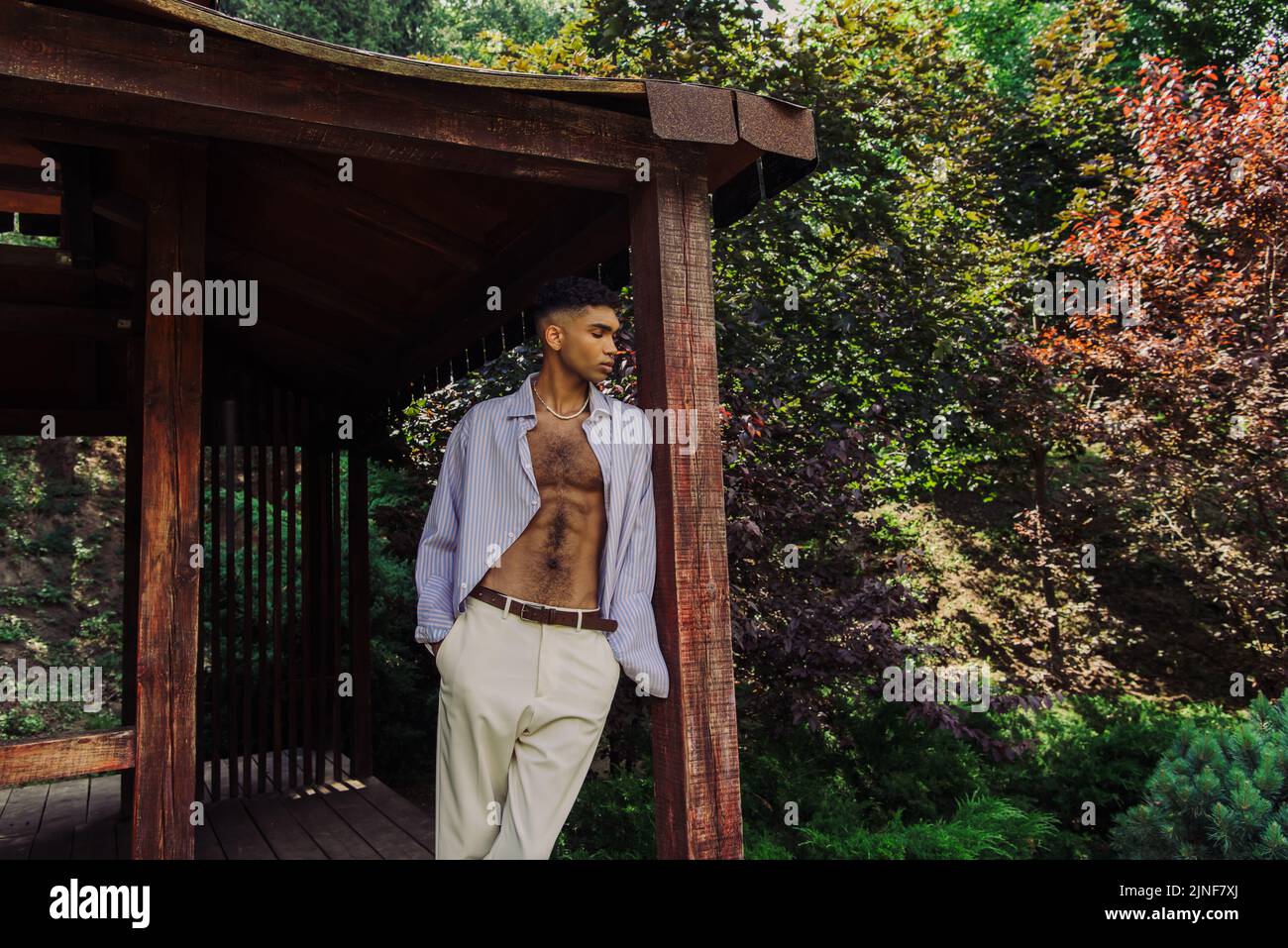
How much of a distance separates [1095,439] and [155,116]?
24.8ft

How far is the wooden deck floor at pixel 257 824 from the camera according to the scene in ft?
16.0

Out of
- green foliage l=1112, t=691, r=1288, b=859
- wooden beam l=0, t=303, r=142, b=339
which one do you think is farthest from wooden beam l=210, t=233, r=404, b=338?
green foliage l=1112, t=691, r=1288, b=859

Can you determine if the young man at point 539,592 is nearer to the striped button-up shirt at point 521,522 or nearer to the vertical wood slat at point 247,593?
the striped button-up shirt at point 521,522

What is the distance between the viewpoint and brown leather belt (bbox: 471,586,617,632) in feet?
10.2

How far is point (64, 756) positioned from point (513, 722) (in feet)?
4.02

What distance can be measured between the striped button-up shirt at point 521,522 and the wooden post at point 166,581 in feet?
2.27

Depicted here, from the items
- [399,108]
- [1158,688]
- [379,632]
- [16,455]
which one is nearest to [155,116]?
[399,108]

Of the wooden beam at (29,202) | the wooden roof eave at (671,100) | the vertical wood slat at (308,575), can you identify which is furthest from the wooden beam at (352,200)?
the vertical wood slat at (308,575)

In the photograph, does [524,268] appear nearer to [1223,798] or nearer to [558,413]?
[558,413]

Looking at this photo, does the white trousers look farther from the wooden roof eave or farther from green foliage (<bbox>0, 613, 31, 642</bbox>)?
green foliage (<bbox>0, 613, 31, 642</bbox>)

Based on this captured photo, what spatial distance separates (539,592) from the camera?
3.13 m

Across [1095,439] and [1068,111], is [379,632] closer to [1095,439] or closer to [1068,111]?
[1095,439]

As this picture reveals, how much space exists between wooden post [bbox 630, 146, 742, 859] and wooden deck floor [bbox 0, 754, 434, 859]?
2.15 meters
